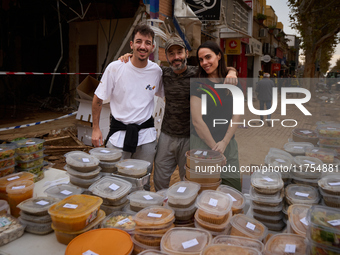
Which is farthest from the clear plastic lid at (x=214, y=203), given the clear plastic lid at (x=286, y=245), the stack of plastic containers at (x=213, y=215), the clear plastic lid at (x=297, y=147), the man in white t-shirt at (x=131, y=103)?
the man in white t-shirt at (x=131, y=103)

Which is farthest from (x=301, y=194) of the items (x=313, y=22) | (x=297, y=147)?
(x=313, y=22)

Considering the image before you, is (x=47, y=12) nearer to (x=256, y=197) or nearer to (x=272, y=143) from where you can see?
(x=272, y=143)

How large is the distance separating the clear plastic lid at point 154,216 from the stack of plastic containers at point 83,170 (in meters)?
0.66

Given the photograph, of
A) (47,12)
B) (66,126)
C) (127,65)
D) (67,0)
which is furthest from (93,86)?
(47,12)

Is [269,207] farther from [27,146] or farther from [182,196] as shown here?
[27,146]

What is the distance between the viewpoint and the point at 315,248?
1396 mm

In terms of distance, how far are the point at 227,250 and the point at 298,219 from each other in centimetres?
61

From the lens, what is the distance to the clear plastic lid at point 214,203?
1.79 meters

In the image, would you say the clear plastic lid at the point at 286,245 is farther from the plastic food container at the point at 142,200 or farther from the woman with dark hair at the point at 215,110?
the woman with dark hair at the point at 215,110

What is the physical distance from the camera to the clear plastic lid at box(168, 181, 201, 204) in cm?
194

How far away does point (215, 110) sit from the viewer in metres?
2.93

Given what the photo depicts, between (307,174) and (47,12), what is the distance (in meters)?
10.6

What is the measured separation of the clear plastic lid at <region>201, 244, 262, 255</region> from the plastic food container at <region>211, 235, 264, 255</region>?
Result: 0.27 ft

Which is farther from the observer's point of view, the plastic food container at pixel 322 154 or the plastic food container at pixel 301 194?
the plastic food container at pixel 322 154
